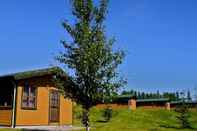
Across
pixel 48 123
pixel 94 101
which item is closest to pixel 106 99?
pixel 94 101

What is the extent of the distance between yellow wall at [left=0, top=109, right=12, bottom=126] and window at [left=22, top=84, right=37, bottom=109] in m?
1.12

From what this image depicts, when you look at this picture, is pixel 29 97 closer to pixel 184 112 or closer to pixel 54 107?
pixel 54 107

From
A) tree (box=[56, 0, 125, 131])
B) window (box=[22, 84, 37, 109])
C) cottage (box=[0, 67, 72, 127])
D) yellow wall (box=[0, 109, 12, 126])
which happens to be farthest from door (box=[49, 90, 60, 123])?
tree (box=[56, 0, 125, 131])

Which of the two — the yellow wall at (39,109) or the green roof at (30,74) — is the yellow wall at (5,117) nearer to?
the yellow wall at (39,109)

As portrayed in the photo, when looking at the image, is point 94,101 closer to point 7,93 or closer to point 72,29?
point 72,29

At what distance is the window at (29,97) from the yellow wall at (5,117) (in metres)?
1.12

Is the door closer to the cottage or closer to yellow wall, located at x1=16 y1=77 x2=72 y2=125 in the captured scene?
the cottage

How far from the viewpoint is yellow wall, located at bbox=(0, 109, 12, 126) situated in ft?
88.7

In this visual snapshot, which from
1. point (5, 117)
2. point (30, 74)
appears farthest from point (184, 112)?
point (5, 117)

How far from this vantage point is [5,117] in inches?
1077

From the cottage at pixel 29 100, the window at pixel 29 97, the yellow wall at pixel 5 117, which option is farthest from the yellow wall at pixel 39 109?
the yellow wall at pixel 5 117

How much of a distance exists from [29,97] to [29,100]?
219 millimetres

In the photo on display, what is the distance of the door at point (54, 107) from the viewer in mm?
30309

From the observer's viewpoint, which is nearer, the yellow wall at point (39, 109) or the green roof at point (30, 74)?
the green roof at point (30, 74)
